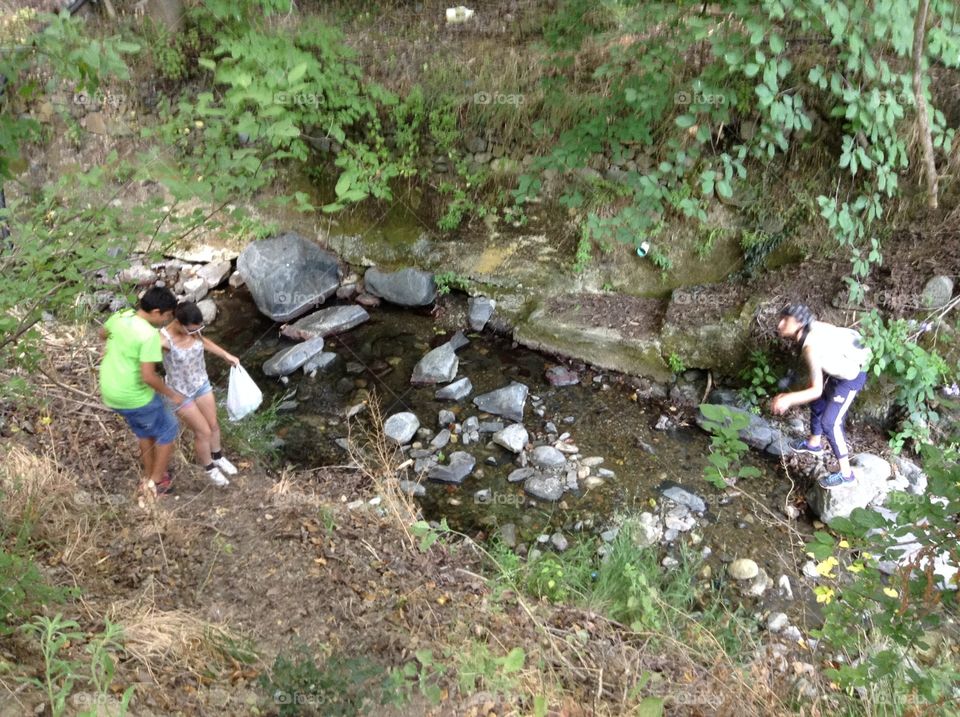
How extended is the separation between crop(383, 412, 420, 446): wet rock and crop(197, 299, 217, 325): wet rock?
8.20 feet

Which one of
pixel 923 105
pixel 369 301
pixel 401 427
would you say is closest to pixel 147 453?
pixel 401 427

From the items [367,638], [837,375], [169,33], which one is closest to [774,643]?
[837,375]

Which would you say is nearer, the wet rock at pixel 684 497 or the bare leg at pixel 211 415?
the bare leg at pixel 211 415

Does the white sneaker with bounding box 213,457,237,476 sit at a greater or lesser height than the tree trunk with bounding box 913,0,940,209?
lesser

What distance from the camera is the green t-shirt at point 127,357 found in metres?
3.32

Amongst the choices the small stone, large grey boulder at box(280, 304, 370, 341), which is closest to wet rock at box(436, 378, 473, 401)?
large grey boulder at box(280, 304, 370, 341)

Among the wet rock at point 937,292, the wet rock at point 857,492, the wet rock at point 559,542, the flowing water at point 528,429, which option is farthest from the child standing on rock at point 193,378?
the wet rock at point 937,292


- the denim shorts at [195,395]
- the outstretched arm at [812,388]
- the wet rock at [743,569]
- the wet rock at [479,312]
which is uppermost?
the denim shorts at [195,395]

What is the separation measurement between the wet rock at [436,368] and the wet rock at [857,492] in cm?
292

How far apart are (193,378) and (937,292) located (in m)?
5.32

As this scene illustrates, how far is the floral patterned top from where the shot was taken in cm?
371

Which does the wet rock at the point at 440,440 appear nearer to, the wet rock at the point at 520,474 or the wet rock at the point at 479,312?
the wet rock at the point at 520,474

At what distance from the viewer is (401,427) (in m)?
4.97

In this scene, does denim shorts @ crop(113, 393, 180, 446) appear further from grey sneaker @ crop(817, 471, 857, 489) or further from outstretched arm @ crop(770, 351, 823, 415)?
grey sneaker @ crop(817, 471, 857, 489)
